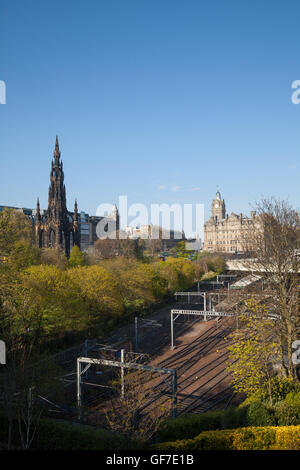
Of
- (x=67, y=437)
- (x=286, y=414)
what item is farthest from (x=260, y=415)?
(x=67, y=437)

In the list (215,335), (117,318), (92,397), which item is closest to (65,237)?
(117,318)

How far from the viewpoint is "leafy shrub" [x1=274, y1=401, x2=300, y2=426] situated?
12.6m

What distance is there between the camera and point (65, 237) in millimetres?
69312

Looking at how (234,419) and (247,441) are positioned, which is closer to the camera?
(247,441)

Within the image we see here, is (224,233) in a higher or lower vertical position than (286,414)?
higher

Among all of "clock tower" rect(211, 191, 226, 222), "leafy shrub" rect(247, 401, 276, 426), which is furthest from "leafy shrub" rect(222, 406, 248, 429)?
"clock tower" rect(211, 191, 226, 222)

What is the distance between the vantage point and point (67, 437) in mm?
12047

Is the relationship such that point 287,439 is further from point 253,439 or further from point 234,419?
→ point 234,419

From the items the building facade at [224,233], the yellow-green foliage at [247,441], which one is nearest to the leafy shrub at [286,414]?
the yellow-green foliage at [247,441]

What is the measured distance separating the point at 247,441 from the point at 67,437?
243 inches

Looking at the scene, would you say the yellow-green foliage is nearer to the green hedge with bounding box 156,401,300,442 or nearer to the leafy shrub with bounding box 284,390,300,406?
the green hedge with bounding box 156,401,300,442

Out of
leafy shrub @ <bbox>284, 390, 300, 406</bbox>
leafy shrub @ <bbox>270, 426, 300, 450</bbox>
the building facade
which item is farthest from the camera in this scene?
the building facade

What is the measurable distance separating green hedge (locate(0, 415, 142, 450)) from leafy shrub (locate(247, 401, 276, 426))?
4.92 m
